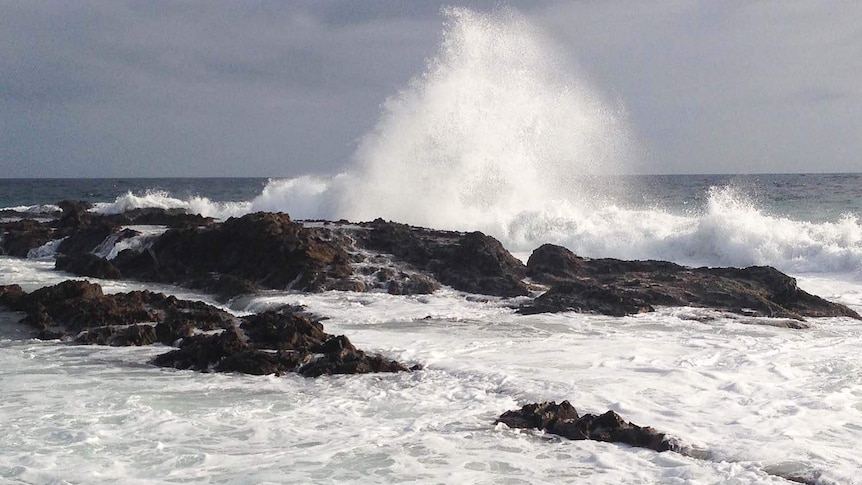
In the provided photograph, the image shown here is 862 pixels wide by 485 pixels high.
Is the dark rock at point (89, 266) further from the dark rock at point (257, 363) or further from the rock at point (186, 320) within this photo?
the dark rock at point (257, 363)

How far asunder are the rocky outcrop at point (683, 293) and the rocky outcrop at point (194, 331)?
4226 mm

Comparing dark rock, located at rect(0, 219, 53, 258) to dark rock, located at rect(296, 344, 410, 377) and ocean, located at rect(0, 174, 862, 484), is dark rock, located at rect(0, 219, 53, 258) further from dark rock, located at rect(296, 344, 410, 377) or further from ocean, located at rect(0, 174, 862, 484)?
dark rock, located at rect(296, 344, 410, 377)

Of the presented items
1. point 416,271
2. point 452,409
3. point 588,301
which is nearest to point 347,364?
point 452,409

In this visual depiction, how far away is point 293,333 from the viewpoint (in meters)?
9.26

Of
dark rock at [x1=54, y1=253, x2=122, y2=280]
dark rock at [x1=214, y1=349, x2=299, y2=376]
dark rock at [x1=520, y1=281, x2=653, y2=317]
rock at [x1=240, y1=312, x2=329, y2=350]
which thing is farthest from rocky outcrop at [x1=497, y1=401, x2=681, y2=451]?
dark rock at [x1=54, y1=253, x2=122, y2=280]

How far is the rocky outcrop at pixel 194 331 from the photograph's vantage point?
848cm

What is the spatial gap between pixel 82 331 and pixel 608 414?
277 inches

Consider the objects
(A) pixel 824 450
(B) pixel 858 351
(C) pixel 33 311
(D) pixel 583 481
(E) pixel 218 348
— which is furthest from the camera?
(C) pixel 33 311

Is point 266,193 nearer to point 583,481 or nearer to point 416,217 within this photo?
point 416,217

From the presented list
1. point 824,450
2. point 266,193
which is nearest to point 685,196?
point 266,193

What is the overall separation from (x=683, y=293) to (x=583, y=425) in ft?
24.8

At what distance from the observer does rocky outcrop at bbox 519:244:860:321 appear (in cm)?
1231

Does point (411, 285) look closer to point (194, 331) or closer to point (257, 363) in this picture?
point (194, 331)

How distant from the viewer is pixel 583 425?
20.9 feet
